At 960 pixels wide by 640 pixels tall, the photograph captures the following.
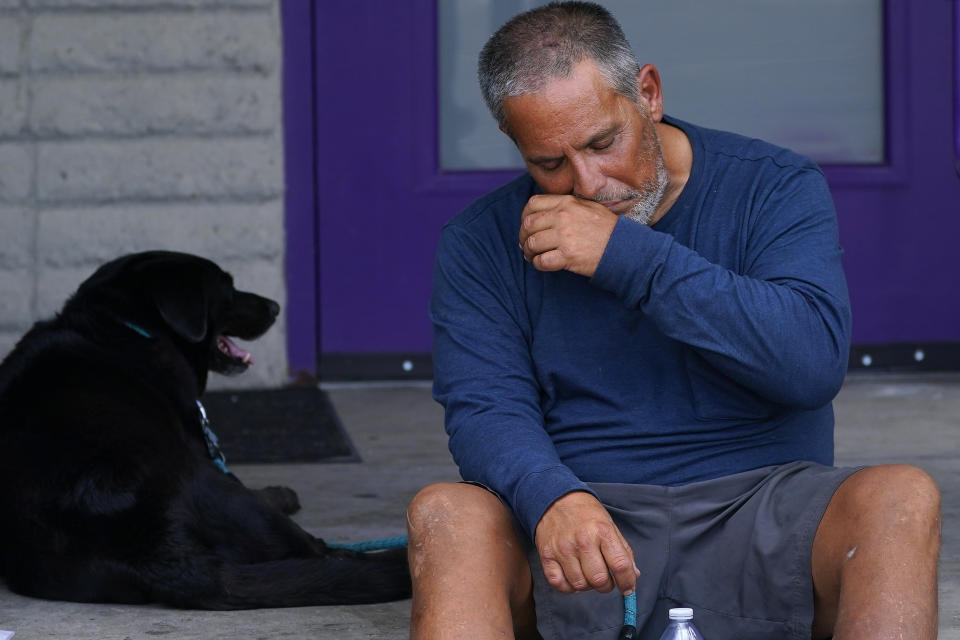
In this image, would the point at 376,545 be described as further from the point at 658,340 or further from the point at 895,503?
the point at 895,503

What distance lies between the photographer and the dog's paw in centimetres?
326

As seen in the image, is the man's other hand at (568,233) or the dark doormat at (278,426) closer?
the man's other hand at (568,233)

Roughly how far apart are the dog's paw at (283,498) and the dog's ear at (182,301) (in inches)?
17.6

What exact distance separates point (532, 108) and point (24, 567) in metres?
1.33

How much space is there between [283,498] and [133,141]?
212cm

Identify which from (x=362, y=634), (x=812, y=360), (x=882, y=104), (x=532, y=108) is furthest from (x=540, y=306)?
(x=882, y=104)

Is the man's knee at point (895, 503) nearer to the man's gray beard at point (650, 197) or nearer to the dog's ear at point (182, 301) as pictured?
the man's gray beard at point (650, 197)

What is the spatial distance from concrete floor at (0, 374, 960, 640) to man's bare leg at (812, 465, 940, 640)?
482mm

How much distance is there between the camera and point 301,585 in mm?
2562

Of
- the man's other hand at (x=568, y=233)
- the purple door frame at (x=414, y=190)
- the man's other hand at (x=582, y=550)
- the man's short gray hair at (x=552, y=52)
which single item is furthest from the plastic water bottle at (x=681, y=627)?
the purple door frame at (x=414, y=190)

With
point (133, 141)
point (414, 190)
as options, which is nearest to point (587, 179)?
point (414, 190)

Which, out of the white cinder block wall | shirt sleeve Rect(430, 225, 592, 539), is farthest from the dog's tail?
the white cinder block wall

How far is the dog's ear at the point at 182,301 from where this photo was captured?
9.77 feet

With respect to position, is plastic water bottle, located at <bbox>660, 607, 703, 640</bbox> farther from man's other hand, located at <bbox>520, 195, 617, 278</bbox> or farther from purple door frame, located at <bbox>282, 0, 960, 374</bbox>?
purple door frame, located at <bbox>282, 0, 960, 374</bbox>
